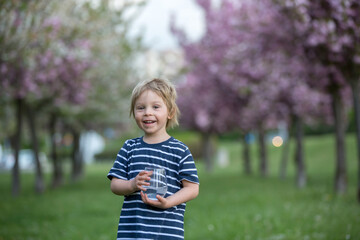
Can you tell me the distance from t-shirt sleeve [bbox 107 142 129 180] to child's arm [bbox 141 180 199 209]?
341 mm

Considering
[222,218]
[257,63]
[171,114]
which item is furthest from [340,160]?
[171,114]

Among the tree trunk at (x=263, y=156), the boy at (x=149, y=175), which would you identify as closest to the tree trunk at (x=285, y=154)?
the tree trunk at (x=263, y=156)

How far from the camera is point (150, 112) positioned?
12.2ft

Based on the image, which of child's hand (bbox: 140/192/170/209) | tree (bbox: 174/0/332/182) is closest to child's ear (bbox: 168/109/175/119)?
child's hand (bbox: 140/192/170/209)

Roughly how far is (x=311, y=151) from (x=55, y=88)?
25852mm

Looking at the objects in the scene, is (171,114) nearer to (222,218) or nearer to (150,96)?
(150,96)

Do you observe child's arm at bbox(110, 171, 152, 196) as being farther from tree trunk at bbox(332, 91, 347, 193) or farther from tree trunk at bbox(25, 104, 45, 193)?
tree trunk at bbox(25, 104, 45, 193)

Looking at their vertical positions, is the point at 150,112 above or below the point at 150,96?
below

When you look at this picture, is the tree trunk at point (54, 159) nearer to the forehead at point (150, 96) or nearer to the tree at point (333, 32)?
the tree at point (333, 32)

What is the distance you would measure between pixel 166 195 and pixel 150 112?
0.63 metres

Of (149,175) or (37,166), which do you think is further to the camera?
A: (37,166)

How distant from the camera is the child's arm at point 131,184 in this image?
3.43 metres

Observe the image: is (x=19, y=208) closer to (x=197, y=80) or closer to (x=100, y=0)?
(x=100, y=0)

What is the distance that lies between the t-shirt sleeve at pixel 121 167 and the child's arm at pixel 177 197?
1.12ft
